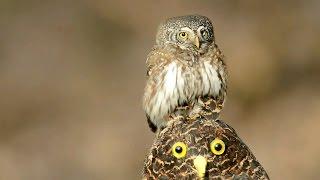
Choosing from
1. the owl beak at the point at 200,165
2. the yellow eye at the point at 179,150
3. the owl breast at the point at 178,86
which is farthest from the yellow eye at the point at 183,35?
the owl beak at the point at 200,165

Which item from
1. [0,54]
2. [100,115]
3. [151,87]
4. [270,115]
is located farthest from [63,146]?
[151,87]

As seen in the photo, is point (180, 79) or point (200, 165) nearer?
point (200, 165)

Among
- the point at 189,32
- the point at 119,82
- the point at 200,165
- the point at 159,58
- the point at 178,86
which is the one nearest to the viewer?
the point at 200,165

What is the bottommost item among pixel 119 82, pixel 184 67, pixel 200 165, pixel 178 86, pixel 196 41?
pixel 119 82

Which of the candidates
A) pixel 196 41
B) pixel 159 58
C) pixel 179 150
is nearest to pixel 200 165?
pixel 179 150

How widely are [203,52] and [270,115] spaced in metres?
6.91

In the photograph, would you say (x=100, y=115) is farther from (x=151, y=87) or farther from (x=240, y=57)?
(x=151, y=87)

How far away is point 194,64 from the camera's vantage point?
596 centimetres

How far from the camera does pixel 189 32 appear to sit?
580cm

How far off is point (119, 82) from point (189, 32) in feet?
24.0

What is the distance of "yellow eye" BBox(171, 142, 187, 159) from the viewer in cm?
476

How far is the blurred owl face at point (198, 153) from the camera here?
15.4 feet

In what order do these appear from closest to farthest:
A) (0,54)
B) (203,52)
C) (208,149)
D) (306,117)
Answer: (208,149) < (203,52) < (306,117) < (0,54)

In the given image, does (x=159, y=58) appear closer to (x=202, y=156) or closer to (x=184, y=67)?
(x=184, y=67)
